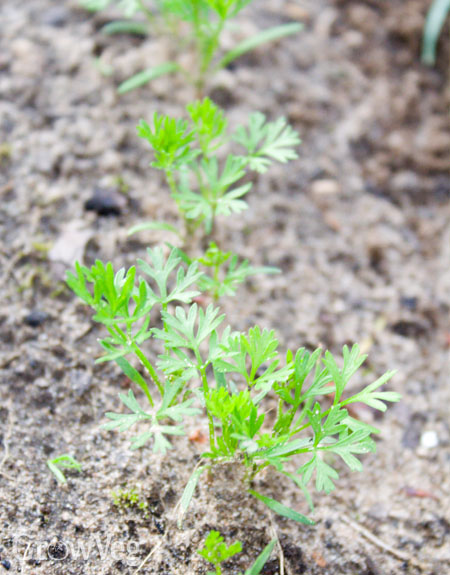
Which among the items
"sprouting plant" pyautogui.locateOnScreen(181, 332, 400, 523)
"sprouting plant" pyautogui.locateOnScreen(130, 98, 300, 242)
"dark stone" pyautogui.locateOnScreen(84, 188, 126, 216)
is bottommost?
"sprouting plant" pyautogui.locateOnScreen(181, 332, 400, 523)

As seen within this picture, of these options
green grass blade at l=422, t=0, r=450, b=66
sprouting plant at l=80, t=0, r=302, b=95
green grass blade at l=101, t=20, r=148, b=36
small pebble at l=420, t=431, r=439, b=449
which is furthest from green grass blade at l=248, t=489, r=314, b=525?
green grass blade at l=422, t=0, r=450, b=66

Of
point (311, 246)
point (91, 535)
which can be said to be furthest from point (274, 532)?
point (311, 246)

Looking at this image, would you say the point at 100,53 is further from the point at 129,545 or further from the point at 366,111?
the point at 129,545

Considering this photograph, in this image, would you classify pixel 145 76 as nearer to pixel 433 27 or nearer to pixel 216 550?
pixel 433 27

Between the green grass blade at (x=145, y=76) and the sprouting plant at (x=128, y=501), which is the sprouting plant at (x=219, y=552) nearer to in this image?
the sprouting plant at (x=128, y=501)

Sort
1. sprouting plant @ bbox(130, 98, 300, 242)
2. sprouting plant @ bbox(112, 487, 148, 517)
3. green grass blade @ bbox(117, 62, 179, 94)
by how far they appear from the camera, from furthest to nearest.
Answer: green grass blade @ bbox(117, 62, 179, 94) < sprouting plant @ bbox(130, 98, 300, 242) < sprouting plant @ bbox(112, 487, 148, 517)

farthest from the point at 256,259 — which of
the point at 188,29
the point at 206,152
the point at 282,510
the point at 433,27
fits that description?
the point at 433,27

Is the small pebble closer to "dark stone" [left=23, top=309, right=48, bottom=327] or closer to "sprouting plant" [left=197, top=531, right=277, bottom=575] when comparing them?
"sprouting plant" [left=197, top=531, right=277, bottom=575]
